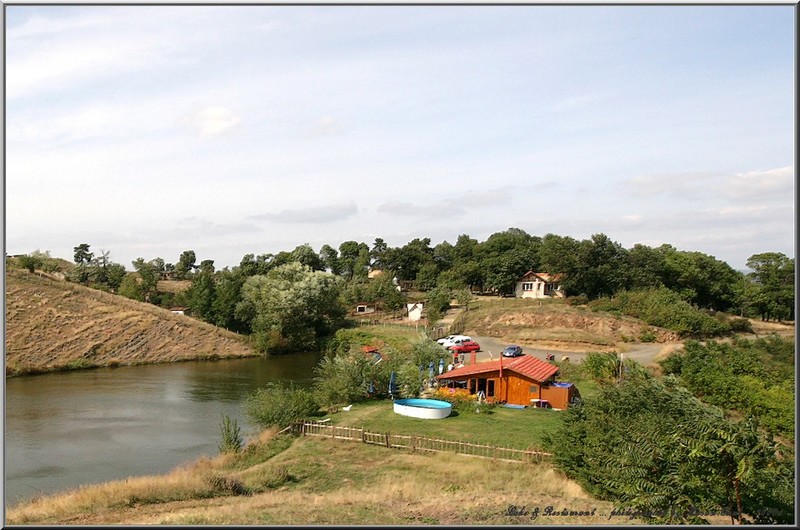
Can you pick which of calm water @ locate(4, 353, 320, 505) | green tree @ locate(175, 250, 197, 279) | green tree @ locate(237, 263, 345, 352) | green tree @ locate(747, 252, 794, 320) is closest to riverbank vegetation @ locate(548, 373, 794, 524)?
calm water @ locate(4, 353, 320, 505)

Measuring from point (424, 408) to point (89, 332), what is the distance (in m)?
35.2

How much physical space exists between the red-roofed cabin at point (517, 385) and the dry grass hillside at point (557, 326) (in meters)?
16.6

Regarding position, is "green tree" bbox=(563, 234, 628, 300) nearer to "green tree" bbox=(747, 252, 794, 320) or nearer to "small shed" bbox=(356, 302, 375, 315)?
"green tree" bbox=(747, 252, 794, 320)

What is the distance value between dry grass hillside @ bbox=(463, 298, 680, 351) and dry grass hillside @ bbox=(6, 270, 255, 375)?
20.8 m

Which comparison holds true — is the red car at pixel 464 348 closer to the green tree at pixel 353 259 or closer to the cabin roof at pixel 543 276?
the cabin roof at pixel 543 276

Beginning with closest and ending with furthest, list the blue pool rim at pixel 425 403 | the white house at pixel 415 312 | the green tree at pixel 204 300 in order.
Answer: the blue pool rim at pixel 425 403, the green tree at pixel 204 300, the white house at pixel 415 312

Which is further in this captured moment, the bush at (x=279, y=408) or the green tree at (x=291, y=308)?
the green tree at (x=291, y=308)

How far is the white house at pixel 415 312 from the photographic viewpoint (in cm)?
5938

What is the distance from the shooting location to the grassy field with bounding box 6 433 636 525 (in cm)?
1213

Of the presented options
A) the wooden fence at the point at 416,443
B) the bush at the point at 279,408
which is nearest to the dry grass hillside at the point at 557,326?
the bush at the point at 279,408

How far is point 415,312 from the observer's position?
60.1m

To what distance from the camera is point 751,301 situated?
55.2m

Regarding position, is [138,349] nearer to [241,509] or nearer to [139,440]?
[139,440]

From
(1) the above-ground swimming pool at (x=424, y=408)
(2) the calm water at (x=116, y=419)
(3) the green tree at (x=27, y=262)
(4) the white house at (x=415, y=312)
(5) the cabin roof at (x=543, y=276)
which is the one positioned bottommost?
(2) the calm water at (x=116, y=419)
